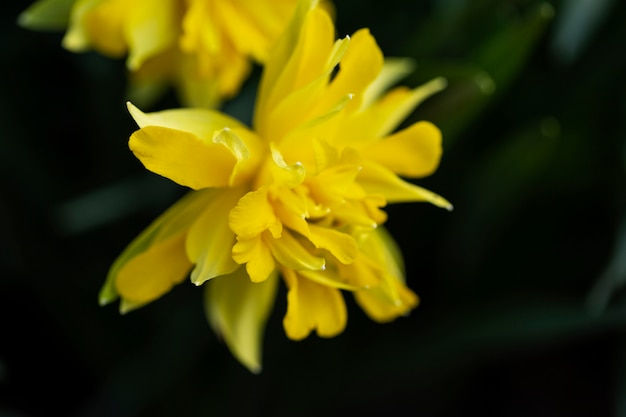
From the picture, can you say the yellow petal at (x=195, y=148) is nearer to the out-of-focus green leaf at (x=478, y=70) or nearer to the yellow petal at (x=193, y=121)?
the yellow petal at (x=193, y=121)

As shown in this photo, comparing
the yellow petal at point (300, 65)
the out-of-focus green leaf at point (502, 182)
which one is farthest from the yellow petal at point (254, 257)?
the out-of-focus green leaf at point (502, 182)

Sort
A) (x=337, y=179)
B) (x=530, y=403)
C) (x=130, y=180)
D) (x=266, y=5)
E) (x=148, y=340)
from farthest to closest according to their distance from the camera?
(x=530, y=403) < (x=148, y=340) < (x=130, y=180) < (x=266, y=5) < (x=337, y=179)

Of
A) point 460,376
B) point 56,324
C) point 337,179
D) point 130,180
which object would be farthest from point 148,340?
point 337,179

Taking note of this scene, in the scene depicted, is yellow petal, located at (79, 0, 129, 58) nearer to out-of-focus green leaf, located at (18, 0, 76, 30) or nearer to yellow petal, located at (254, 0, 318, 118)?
out-of-focus green leaf, located at (18, 0, 76, 30)

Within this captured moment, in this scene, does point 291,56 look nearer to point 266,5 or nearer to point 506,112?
point 266,5

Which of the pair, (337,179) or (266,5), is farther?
(266,5)

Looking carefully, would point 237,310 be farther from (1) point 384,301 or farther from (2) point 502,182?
(2) point 502,182
